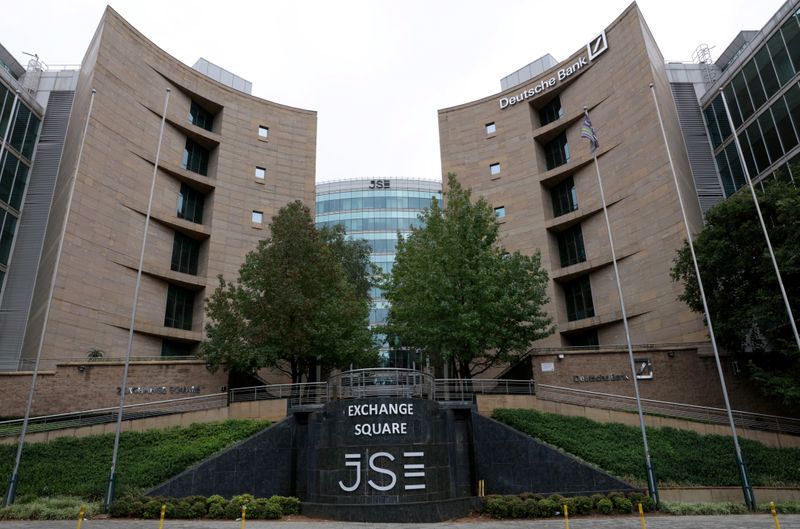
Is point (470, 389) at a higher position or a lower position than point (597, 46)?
lower

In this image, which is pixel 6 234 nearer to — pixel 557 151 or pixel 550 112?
pixel 557 151

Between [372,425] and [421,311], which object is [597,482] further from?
[421,311]

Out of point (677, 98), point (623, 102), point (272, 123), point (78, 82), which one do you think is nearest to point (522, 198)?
point (623, 102)

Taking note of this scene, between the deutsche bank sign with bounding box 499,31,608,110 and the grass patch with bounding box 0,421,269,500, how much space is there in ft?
116

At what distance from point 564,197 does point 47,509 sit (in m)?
38.8

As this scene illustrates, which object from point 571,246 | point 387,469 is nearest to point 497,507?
point 387,469

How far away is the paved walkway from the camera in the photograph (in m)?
15.9

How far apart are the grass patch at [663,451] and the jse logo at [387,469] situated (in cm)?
563

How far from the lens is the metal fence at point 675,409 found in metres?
26.1

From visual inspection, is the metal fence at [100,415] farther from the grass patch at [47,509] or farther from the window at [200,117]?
the window at [200,117]

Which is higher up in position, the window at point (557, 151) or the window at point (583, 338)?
the window at point (557, 151)

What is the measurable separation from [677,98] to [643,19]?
6.73 m

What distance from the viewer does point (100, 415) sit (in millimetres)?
26281

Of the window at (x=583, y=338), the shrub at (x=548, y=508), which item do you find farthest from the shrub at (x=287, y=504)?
the window at (x=583, y=338)
